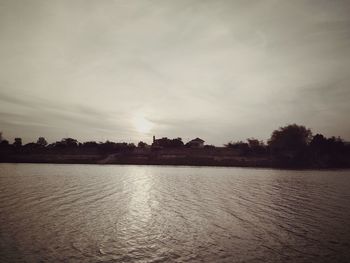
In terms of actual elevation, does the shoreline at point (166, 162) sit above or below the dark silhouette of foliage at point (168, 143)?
below

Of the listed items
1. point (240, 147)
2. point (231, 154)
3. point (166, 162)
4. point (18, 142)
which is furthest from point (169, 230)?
point (18, 142)

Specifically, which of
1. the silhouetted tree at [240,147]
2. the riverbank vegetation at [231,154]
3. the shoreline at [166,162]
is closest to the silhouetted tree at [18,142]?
the riverbank vegetation at [231,154]

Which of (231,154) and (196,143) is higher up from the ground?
(196,143)

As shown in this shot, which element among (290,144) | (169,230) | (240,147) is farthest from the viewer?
(240,147)

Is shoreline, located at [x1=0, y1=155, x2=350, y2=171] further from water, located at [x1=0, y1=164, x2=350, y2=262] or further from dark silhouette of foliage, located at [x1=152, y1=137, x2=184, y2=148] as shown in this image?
water, located at [x1=0, y1=164, x2=350, y2=262]

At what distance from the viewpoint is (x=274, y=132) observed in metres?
158

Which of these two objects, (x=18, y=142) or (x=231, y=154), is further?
(x=18, y=142)

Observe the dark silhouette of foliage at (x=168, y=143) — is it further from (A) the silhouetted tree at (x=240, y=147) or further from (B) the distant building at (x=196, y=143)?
(A) the silhouetted tree at (x=240, y=147)

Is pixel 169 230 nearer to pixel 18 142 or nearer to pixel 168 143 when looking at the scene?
pixel 168 143

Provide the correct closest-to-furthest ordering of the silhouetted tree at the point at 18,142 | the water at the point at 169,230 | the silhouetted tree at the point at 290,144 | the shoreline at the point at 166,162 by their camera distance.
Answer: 1. the water at the point at 169,230
2. the shoreline at the point at 166,162
3. the silhouetted tree at the point at 290,144
4. the silhouetted tree at the point at 18,142

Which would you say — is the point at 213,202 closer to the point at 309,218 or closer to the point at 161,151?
the point at 309,218

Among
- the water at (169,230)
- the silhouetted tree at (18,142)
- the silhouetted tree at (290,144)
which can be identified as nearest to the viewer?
Answer: the water at (169,230)

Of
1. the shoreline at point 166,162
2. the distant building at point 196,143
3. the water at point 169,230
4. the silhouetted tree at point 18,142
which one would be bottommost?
the water at point 169,230

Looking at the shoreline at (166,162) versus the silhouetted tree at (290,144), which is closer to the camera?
the shoreline at (166,162)
